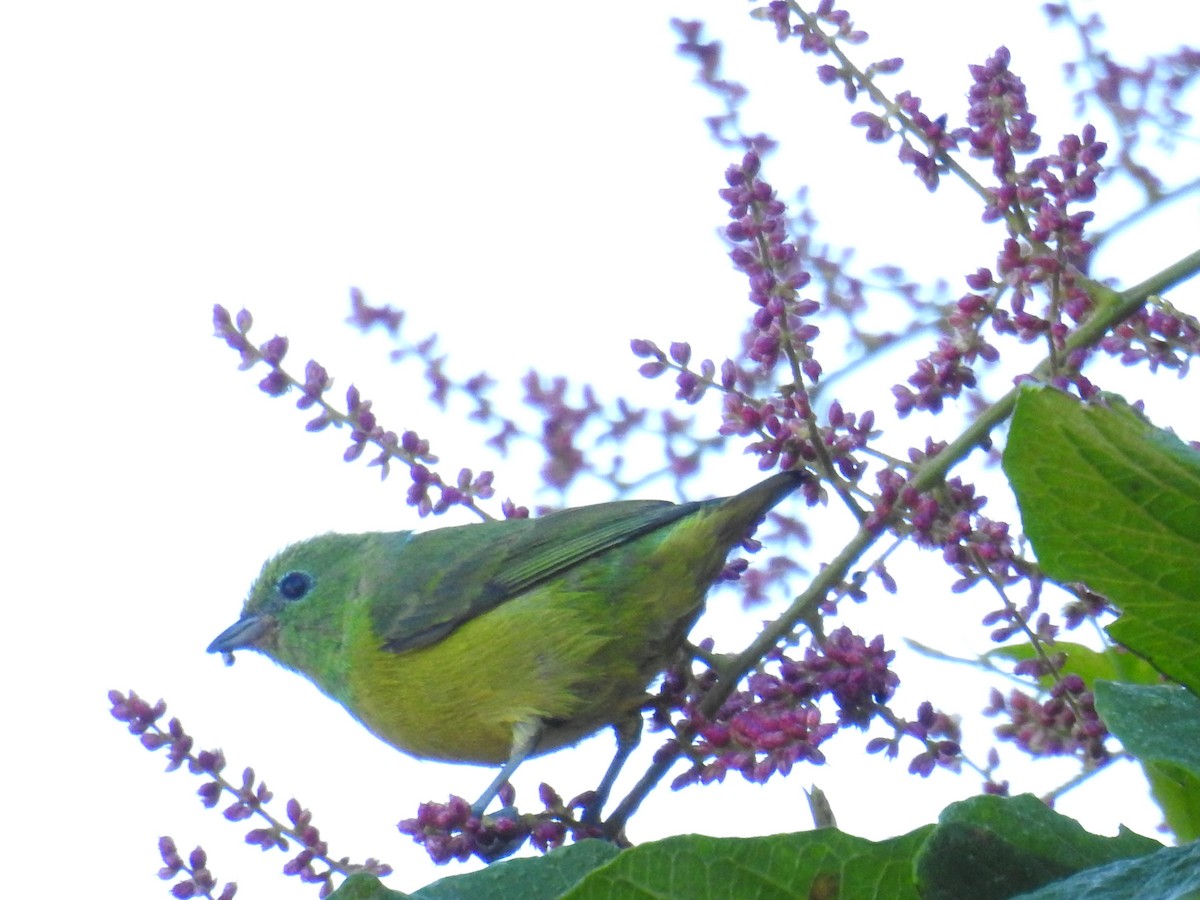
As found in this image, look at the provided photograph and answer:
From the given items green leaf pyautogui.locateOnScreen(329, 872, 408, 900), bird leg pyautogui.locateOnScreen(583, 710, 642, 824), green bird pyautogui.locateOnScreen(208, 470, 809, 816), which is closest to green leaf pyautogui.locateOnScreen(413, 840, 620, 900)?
green leaf pyautogui.locateOnScreen(329, 872, 408, 900)

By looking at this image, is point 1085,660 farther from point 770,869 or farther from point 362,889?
point 362,889

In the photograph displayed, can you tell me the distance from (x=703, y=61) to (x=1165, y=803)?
1589mm

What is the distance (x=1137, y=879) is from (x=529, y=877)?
1.72ft

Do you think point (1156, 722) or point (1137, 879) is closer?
point (1137, 879)

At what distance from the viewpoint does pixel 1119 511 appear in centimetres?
134

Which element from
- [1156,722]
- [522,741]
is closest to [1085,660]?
[1156,722]

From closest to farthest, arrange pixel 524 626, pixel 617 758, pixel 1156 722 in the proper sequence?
pixel 1156 722
pixel 617 758
pixel 524 626

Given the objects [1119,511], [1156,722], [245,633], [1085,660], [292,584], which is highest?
[292,584]

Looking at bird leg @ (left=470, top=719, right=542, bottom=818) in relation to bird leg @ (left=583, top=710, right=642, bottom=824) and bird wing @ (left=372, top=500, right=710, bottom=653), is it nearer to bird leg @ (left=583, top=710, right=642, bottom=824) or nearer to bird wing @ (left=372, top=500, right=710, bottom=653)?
bird leg @ (left=583, top=710, right=642, bottom=824)

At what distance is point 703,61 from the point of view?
2.78 metres

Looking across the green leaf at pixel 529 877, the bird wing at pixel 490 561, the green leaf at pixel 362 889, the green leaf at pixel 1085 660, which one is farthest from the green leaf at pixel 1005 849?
the bird wing at pixel 490 561

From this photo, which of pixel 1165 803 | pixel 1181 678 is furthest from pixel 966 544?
pixel 1181 678

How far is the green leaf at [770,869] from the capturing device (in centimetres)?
123

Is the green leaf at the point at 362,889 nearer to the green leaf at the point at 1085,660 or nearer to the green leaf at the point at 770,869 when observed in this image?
the green leaf at the point at 770,869
